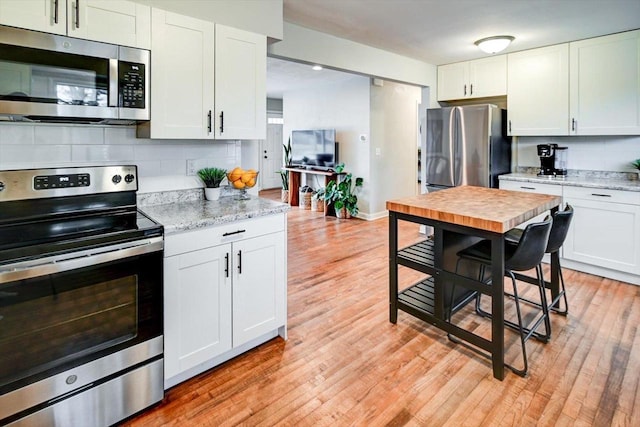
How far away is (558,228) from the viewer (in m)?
2.43

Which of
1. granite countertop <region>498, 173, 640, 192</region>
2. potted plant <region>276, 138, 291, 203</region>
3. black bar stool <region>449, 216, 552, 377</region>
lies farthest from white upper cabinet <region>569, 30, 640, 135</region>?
potted plant <region>276, 138, 291, 203</region>

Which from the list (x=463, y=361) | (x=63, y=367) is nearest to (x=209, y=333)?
(x=63, y=367)

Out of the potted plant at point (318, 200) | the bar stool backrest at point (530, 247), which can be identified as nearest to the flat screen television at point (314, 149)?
the potted plant at point (318, 200)

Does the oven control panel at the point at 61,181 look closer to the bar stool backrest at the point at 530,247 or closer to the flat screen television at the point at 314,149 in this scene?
the bar stool backrest at the point at 530,247

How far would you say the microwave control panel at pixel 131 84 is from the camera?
6.29ft

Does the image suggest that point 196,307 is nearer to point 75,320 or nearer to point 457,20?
point 75,320

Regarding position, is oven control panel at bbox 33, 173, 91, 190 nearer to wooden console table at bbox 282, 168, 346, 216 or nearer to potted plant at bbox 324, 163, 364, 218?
potted plant at bbox 324, 163, 364, 218

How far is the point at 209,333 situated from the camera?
205 cm

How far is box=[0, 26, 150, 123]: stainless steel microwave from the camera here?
1.63m

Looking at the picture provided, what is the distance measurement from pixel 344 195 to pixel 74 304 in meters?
5.15

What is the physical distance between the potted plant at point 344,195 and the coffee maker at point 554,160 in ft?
9.39

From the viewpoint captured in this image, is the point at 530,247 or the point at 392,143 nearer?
the point at 530,247

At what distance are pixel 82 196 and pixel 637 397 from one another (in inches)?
123

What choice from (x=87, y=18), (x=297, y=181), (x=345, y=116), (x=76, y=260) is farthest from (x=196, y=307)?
(x=297, y=181)
